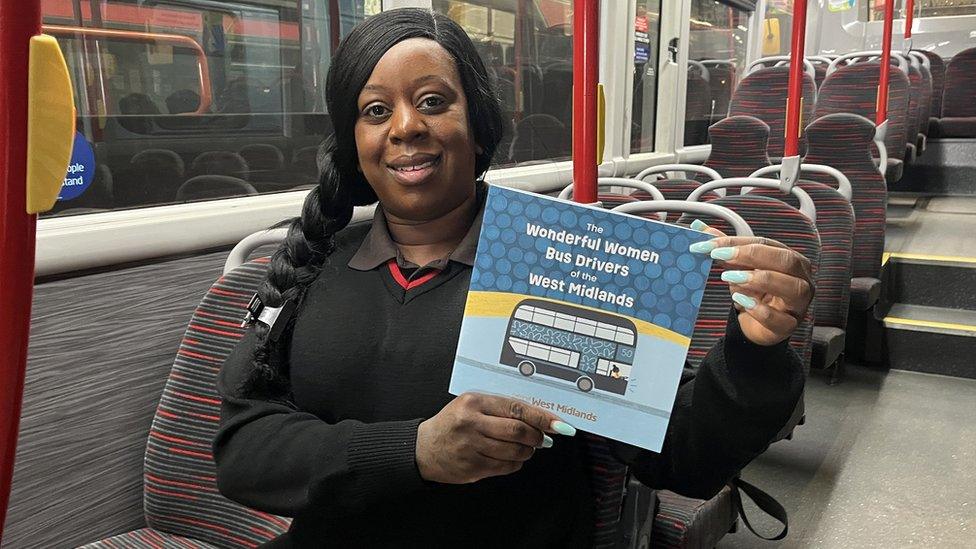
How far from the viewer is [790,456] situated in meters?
2.58

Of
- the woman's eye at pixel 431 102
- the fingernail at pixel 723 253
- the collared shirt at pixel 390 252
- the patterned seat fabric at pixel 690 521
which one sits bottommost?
the patterned seat fabric at pixel 690 521

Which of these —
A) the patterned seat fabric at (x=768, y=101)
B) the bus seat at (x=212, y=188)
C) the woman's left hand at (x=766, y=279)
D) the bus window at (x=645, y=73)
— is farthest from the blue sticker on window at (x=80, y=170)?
the patterned seat fabric at (x=768, y=101)

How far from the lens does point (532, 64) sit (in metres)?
3.36

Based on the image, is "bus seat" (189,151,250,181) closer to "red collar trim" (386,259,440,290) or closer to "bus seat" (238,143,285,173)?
"bus seat" (238,143,285,173)

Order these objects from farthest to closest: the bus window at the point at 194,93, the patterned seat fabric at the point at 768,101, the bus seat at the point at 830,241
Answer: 1. the patterned seat fabric at the point at 768,101
2. the bus seat at the point at 830,241
3. the bus window at the point at 194,93

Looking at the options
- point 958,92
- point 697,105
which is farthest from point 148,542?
point 958,92

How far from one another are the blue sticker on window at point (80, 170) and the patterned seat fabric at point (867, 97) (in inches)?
154

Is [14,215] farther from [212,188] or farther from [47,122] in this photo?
[212,188]

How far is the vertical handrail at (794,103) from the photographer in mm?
1817

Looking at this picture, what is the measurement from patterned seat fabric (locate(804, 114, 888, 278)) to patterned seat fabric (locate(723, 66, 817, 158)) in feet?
4.59

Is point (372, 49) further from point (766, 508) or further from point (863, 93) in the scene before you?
point (863, 93)

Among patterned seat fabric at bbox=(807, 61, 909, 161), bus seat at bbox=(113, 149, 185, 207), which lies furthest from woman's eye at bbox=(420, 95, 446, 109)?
patterned seat fabric at bbox=(807, 61, 909, 161)

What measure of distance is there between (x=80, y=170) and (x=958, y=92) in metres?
6.75

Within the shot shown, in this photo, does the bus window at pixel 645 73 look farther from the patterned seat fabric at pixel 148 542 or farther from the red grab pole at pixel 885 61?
the patterned seat fabric at pixel 148 542
